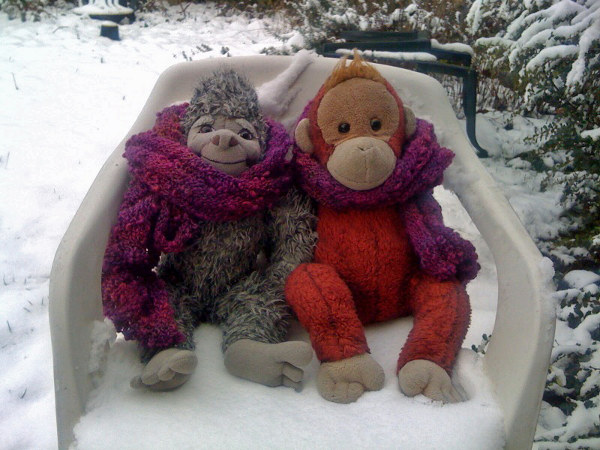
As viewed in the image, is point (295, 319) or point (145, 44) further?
point (145, 44)

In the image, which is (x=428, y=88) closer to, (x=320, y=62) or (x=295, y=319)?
(x=320, y=62)

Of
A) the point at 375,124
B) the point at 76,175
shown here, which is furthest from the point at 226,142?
the point at 76,175

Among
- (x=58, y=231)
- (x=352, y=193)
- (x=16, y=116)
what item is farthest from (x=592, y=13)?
(x=16, y=116)

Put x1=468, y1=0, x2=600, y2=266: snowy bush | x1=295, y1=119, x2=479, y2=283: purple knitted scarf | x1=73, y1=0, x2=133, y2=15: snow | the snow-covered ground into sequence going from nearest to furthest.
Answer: the snow-covered ground < x1=295, y1=119, x2=479, y2=283: purple knitted scarf < x1=468, y1=0, x2=600, y2=266: snowy bush < x1=73, y1=0, x2=133, y2=15: snow

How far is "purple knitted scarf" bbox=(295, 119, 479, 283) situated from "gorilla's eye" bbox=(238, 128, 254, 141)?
10 centimetres

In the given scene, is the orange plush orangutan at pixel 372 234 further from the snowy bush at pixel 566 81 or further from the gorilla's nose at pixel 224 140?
the snowy bush at pixel 566 81

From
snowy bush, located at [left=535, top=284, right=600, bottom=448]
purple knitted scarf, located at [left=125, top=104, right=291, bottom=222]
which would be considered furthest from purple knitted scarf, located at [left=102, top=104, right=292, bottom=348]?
snowy bush, located at [left=535, top=284, right=600, bottom=448]

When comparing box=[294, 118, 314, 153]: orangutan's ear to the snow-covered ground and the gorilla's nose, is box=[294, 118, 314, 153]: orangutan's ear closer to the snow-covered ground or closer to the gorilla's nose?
the gorilla's nose

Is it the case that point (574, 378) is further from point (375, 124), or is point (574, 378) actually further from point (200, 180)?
point (200, 180)

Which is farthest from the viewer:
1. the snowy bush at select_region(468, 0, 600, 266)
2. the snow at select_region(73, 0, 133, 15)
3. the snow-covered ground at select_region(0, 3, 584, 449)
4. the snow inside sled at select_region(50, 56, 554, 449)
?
the snow at select_region(73, 0, 133, 15)

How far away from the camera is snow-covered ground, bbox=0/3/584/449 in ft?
2.74

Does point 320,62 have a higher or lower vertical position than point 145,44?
higher

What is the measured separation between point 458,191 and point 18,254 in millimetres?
1309

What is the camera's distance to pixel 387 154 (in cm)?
92
